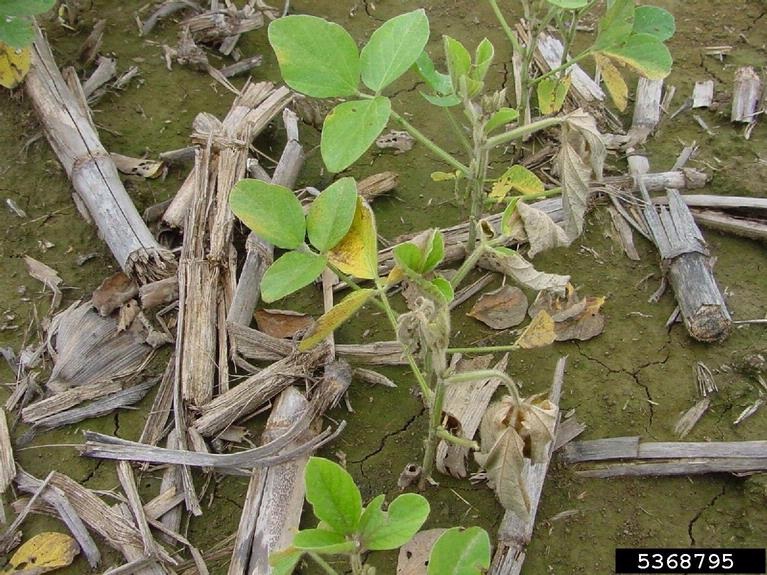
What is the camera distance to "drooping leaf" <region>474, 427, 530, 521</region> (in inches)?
59.3

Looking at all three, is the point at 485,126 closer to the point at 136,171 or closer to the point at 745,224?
the point at 745,224

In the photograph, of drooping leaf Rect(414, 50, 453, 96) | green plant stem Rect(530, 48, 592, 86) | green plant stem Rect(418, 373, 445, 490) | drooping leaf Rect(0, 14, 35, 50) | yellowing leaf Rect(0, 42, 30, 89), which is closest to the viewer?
green plant stem Rect(418, 373, 445, 490)

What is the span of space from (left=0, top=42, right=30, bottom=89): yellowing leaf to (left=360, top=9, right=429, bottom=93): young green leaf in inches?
56.3

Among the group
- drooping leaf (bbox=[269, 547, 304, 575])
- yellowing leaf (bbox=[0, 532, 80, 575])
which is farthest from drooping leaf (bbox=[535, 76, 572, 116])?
yellowing leaf (bbox=[0, 532, 80, 575])

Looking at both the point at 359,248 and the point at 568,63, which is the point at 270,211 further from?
the point at 568,63

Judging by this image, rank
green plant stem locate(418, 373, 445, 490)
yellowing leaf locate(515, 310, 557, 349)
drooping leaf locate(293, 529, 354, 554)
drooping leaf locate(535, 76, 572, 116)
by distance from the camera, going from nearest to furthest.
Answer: drooping leaf locate(293, 529, 354, 554) → green plant stem locate(418, 373, 445, 490) → yellowing leaf locate(515, 310, 557, 349) → drooping leaf locate(535, 76, 572, 116)

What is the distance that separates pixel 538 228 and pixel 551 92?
87cm

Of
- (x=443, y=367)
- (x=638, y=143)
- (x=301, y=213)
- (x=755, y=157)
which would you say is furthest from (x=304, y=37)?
(x=755, y=157)

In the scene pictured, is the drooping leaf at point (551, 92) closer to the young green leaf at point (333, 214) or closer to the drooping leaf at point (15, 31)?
the young green leaf at point (333, 214)

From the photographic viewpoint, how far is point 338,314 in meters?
1.66

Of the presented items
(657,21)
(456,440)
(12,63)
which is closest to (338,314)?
(456,440)

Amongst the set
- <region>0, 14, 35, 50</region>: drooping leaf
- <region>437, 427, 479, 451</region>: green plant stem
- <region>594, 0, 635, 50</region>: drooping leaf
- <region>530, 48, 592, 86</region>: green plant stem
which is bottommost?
<region>437, 427, 479, 451</region>: green plant stem

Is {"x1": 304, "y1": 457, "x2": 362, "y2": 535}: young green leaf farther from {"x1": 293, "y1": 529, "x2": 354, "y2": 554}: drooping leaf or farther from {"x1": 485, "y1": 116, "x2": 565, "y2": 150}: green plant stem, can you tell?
{"x1": 485, "y1": 116, "x2": 565, "y2": 150}: green plant stem

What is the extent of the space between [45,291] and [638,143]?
2.02 meters
